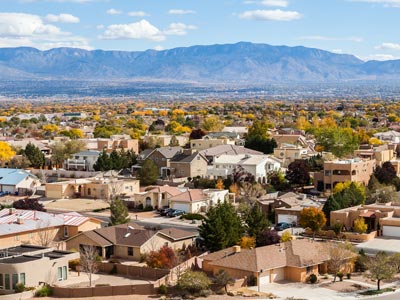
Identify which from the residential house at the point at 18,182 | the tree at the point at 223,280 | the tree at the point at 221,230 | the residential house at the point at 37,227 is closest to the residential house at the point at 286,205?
the tree at the point at 221,230

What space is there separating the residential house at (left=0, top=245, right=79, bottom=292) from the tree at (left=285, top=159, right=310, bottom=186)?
31.8 meters

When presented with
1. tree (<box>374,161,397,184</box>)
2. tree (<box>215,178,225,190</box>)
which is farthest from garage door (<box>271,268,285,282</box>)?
tree (<box>374,161,397,184</box>)

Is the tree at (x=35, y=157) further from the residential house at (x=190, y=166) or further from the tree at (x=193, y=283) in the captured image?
the tree at (x=193, y=283)

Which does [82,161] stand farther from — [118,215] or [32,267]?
[32,267]

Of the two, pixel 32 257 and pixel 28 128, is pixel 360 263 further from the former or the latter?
pixel 28 128

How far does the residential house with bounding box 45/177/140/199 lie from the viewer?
7162 centimetres

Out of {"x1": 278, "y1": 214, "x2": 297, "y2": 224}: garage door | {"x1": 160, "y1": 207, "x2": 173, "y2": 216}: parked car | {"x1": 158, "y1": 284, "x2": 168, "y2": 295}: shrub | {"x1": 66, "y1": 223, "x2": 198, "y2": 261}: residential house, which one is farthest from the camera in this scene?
{"x1": 160, "y1": 207, "x2": 173, "y2": 216}: parked car

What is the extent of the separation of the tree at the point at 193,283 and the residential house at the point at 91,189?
31.2 m

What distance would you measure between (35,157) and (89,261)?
4652 centimetres

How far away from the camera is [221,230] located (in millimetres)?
47375

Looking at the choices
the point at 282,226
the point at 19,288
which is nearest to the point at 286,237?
the point at 282,226

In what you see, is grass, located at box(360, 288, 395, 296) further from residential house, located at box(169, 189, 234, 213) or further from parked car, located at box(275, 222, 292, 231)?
residential house, located at box(169, 189, 234, 213)

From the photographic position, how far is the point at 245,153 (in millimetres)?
82562

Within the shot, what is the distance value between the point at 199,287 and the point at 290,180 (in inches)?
1336
